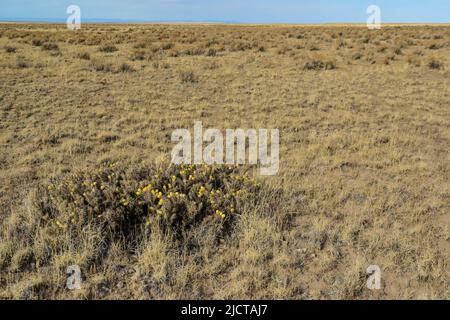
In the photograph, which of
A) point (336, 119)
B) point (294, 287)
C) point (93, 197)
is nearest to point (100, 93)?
point (336, 119)

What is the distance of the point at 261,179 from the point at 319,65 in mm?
12302

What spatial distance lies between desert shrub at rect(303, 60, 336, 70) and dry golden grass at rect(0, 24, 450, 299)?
2.14 metres

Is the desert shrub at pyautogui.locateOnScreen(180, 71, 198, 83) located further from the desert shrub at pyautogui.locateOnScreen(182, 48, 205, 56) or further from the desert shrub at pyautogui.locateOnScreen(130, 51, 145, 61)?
the desert shrub at pyautogui.locateOnScreen(182, 48, 205, 56)

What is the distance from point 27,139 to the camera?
7535mm

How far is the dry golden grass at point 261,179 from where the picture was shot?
3711 mm

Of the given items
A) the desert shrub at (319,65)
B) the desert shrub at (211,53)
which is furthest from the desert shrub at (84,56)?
the desert shrub at (319,65)

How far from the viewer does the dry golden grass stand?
3.71 meters

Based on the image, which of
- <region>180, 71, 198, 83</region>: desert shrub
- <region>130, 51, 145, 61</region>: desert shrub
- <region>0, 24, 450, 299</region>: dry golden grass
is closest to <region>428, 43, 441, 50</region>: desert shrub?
<region>0, 24, 450, 299</region>: dry golden grass

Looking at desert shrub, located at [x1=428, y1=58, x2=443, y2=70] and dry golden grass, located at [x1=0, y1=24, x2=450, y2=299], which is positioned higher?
desert shrub, located at [x1=428, y1=58, x2=443, y2=70]

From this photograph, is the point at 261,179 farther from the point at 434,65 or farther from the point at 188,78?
the point at 434,65

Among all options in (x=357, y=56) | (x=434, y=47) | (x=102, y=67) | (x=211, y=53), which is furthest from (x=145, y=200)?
(x=434, y=47)

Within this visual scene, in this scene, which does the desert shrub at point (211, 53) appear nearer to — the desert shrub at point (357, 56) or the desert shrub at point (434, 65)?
the desert shrub at point (357, 56)
